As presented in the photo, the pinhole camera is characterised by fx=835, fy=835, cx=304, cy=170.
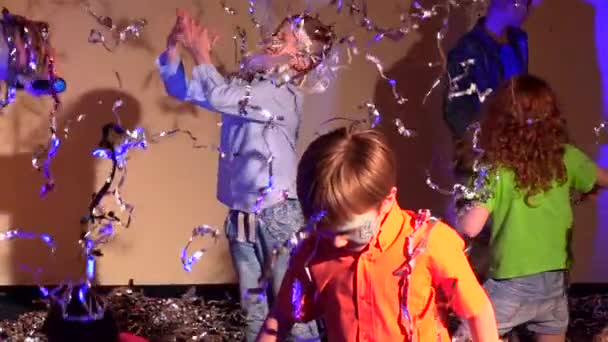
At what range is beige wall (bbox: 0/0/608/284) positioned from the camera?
286 cm

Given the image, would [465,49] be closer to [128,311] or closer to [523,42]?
[523,42]

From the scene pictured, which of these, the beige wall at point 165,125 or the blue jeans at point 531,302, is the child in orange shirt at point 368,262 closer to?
the blue jeans at point 531,302

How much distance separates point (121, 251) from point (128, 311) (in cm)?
29

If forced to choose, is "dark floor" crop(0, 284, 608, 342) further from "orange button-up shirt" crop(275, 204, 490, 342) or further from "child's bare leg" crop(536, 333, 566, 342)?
"orange button-up shirt" crop(275, 204, 490, 342)

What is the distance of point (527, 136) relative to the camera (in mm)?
1971

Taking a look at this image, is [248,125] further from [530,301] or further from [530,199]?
[530,301]

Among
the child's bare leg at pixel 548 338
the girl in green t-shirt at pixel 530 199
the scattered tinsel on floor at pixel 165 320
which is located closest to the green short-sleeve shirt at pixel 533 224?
the girl in green t-shirt at pixel 530 199

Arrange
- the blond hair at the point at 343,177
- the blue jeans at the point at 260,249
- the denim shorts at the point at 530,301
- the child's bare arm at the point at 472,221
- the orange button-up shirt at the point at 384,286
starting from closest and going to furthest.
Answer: the blond hair at the point at 343,177
the orange button-up shirt at the point at 384,286
the child's bare arm at the point at 472,221
the denim shorts at the point at 530,301
the blue jeans at the point at 260,249

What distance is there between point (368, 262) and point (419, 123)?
5.07 ft

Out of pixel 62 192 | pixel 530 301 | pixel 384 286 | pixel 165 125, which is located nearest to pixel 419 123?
pixel 165 125

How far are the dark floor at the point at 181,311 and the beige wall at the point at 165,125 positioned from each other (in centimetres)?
5

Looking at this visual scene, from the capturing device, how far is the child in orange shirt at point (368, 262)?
4.35 feet

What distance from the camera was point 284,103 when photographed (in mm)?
2135

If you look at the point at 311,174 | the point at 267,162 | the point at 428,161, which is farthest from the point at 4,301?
the point at 311,174
